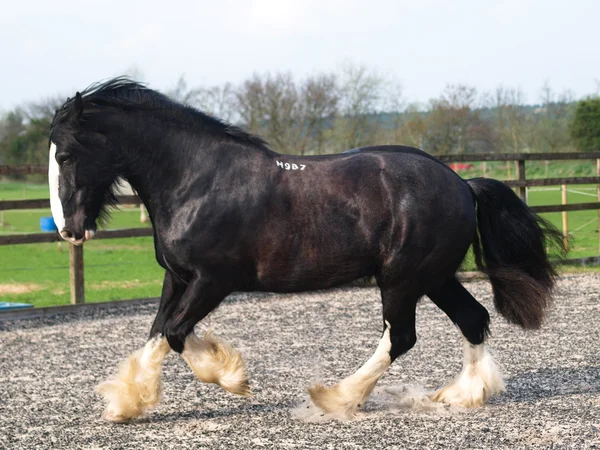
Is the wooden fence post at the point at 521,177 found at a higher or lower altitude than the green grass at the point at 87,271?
higher

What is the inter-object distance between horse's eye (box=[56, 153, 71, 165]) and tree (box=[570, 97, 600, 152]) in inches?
1069

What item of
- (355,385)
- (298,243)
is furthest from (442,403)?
(298,243)

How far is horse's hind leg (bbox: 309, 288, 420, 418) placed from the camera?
4.48 m

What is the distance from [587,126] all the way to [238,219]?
27.3 metres

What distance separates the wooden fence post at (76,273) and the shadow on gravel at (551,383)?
541cm

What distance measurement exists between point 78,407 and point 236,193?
1.64 m

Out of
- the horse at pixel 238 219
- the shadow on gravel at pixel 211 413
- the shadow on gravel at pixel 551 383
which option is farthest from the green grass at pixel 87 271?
the shadow on gravel at pixel 551 383

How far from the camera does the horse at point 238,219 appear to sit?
14.4 ft

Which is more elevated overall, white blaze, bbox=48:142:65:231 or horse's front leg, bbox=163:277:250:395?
white blaze, bbox=48:142:65:231

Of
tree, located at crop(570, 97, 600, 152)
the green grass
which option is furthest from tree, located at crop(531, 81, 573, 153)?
the green grass

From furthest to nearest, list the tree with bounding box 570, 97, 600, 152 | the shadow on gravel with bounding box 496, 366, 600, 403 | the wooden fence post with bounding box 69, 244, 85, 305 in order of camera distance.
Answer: the tree with bounding box 570, 97, 600, 152
the wooden fence post with bounding box 69, 244, 85, 305
the shadow on gravel with bounding box 496, 366, 600, 403

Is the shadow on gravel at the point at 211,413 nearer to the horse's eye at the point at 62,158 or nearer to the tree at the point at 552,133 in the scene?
the horse's eye at the point at 62,158

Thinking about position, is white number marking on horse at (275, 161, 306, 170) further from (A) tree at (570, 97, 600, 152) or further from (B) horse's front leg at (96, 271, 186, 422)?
(A) tree at (570, 97, 600, 152)

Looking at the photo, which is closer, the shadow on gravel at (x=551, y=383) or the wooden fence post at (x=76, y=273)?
the shadow on gravel at (x=551, y=383)
